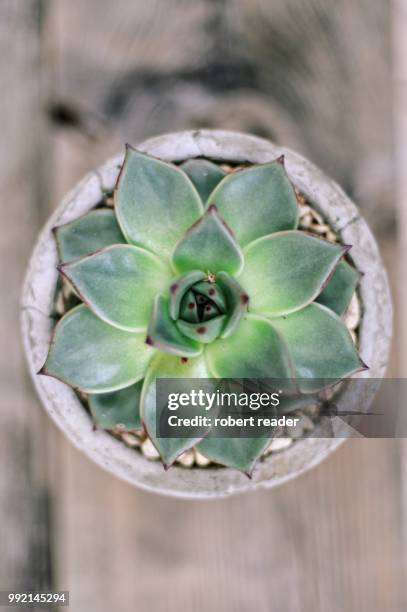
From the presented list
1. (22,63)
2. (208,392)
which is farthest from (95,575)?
(22,63)

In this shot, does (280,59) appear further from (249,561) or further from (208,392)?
(249,561)

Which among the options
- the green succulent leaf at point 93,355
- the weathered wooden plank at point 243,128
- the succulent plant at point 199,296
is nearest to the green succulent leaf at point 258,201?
the succulent plant at point 199,296

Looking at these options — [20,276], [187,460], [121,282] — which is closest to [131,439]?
[187,460]

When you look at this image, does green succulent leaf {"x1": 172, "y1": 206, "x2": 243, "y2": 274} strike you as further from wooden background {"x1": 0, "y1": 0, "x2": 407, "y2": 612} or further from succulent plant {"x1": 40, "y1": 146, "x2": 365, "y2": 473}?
wooden background {"x1": 0, "y1": 0, "x2": 407, "y2": 612}

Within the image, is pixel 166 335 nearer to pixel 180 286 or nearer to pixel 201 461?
pixel 180 286

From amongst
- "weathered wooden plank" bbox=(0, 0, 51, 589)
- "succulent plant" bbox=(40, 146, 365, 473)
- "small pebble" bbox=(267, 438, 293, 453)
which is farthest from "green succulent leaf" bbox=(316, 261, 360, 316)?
"weathered wooden plank" bbox=(0, 0, 51, 589)

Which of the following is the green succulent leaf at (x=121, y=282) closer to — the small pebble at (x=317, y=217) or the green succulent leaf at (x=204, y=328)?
the green succulent leaf at (x=204, y=328)
